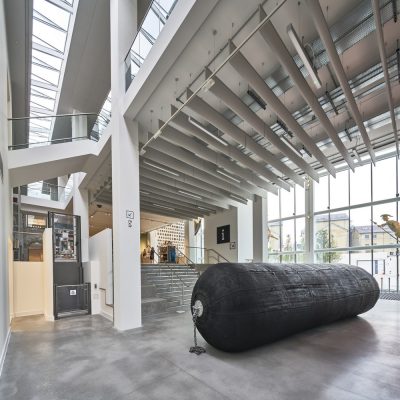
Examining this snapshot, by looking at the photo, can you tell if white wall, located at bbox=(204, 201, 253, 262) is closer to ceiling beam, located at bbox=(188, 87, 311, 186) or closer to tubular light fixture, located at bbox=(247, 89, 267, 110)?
ceiling beam, located at bbox=(188, 87, 311, 186)

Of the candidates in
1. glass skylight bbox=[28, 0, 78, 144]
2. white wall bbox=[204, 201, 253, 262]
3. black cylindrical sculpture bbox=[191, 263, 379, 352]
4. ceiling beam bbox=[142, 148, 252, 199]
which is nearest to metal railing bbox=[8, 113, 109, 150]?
glass skylight bbox=[28, 0, 78, 144]

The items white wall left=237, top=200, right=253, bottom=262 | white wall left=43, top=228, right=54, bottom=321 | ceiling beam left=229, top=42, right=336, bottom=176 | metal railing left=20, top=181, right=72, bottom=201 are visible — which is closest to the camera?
ceiling beam left=229, top=42, right=336, bottom=176

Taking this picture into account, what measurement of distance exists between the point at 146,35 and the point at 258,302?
17.1ft

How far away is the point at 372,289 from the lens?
661 centimetres

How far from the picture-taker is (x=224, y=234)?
14.7m

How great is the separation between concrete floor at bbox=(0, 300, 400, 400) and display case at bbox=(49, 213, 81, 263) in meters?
2.61

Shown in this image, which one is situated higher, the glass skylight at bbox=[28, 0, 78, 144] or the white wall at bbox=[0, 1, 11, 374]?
the glass skylight at bbox=[28, 0, 78, 144]

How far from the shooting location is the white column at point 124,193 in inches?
221

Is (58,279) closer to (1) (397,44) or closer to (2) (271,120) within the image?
(2) (271,120)

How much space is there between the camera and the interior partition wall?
441 inches

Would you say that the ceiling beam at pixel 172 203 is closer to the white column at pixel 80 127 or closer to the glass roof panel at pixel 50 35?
the white column at pixel 80 127

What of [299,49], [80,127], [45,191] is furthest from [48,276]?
[45,191]

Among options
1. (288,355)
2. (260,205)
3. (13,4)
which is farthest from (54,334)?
(260,205)

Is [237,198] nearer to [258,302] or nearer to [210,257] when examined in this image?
[210,257]
